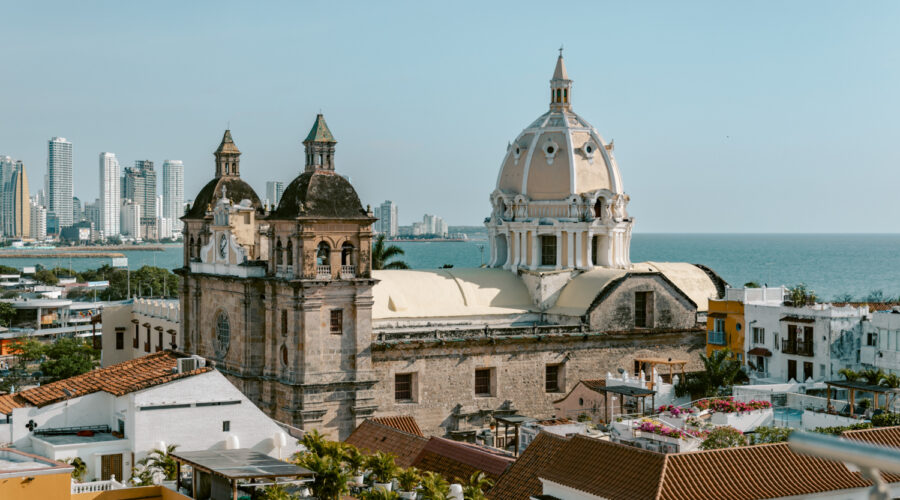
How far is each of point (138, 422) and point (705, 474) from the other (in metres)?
15.4

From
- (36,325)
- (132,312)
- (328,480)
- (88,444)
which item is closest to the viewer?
(328,480)

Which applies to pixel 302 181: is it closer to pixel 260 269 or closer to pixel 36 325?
pixel 260 269

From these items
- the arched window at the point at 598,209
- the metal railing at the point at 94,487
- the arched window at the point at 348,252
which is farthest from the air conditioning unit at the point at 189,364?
the arched window at the point at 598,209

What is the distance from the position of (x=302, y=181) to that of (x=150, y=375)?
13420mm

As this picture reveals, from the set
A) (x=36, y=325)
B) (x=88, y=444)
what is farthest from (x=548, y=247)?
(x=36, y=325)

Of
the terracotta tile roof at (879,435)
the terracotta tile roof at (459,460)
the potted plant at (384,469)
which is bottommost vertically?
the terracotta tile roof at (459,460)

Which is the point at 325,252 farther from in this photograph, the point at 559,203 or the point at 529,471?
the point at 529,471

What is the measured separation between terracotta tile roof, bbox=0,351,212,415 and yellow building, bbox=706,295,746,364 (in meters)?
25.6

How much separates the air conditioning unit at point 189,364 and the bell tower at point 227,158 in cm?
2144

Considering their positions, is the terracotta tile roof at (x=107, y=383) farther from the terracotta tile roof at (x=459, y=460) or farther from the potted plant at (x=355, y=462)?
the terracotta tile roof at (x=459, y=460)

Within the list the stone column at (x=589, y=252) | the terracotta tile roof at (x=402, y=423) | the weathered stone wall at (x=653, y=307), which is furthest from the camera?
the stone column at (x=589, y=252)

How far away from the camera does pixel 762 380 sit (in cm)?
4953

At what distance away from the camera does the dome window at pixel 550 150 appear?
6062 centimetres

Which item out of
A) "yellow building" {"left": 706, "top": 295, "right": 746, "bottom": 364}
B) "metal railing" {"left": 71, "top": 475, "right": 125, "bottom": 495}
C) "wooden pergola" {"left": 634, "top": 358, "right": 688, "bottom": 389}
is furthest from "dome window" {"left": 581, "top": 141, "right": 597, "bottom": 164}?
"metal railing" {"left": 71, "top": 475, "right": 125, "bottom": 495}
